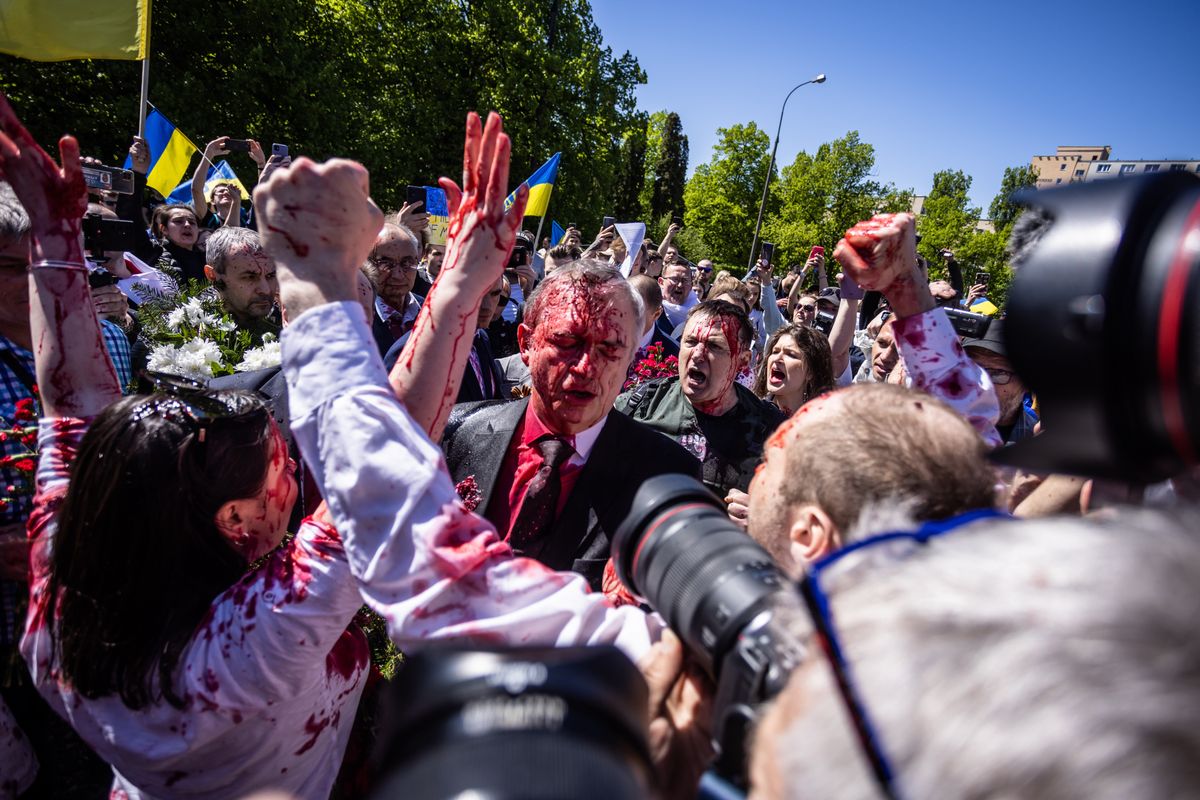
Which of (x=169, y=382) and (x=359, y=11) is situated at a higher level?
(x=359, y=11)

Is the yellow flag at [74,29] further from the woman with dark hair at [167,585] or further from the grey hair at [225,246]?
the woman with dark hair at [167,585]

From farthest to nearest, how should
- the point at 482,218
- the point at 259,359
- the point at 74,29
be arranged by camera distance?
the point at 74,29
the point at 259,359
the point at 482,218

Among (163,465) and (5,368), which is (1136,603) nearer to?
(163,465)

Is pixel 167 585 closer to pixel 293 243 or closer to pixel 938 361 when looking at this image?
pixel 293 243

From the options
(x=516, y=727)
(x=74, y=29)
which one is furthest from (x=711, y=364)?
(x=74, y=29)

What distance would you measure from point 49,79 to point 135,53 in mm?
12912

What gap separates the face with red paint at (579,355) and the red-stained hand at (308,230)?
116 cm

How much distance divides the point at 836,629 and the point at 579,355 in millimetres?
1680

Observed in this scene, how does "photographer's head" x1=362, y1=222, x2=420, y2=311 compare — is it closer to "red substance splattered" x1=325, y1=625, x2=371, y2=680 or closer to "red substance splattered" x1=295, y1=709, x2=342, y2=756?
"red substance splattered" x1=325, y1=625, x2=371, y2=680

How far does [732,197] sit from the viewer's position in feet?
123

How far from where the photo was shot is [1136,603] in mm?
516

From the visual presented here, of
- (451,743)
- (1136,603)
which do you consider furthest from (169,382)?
(1136,603)

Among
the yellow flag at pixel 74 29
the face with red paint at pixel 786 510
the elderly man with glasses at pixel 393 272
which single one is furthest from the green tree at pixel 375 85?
the face with red paint at pixel 786 510

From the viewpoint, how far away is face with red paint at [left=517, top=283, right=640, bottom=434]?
7.34 ft
